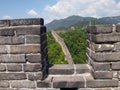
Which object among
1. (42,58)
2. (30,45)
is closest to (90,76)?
(42,58)

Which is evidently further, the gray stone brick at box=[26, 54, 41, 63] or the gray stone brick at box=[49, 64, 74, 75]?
the gray stone brick at box=[49, 64, 74, 75]

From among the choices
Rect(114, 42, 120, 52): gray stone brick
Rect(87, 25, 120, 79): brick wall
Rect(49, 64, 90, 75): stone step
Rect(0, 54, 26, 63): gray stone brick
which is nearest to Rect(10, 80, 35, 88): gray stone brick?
Rect(0, 54, 26, 63): gray stone brick

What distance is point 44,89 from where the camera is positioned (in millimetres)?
3867

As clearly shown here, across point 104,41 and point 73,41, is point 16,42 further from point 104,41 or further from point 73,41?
point 73,41

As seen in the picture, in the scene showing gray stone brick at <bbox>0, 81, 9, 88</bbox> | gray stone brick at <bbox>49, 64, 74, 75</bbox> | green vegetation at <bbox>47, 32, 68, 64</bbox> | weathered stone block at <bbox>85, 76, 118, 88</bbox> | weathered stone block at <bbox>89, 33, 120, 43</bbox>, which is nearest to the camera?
weathered stone block at <bbox>89, 33, 120, 43</bbox>

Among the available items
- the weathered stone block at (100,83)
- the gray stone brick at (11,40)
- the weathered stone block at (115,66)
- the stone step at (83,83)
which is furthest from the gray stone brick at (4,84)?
the weathered stone block at (115,66)

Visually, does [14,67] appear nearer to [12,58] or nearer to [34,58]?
[12,58]

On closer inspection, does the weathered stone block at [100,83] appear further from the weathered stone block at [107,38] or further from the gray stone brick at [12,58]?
the gray stone brick at [12,58]

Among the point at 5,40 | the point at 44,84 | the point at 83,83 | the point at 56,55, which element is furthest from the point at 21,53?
the point at 56,55

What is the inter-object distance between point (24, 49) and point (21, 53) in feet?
0.24

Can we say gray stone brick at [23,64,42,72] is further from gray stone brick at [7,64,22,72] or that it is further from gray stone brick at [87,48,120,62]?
gray stone brick at [87,48,120,62]

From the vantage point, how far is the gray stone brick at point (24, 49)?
12.3 ft

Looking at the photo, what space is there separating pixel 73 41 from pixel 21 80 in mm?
35538

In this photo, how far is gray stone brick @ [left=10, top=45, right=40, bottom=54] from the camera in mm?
3752
